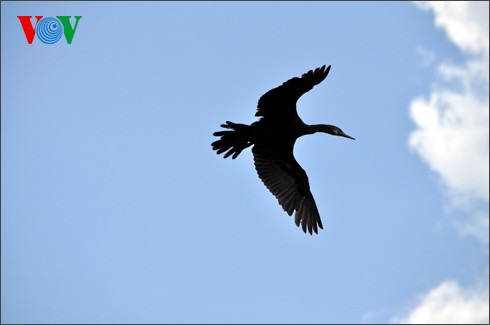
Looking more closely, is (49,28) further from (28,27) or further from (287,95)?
(287,95)

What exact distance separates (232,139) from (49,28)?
7151 mm

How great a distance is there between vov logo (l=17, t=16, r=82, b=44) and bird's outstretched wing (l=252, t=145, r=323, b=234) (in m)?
5.79

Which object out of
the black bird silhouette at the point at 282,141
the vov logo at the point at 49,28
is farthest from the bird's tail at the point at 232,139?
the vov logo at the point at 49,28

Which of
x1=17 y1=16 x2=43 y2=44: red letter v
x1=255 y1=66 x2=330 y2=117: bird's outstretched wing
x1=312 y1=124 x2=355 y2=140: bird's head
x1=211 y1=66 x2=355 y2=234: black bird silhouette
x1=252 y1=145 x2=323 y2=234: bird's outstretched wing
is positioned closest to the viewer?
x1=255 y1=66 x2=330 y2=117: bird's outstretched wing

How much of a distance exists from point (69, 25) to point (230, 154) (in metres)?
6.56

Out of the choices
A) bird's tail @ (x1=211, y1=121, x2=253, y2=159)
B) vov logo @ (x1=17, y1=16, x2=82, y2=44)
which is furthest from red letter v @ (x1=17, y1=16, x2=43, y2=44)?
bird's tail @ (x1=211, y1=121, x2=253, y2=159)

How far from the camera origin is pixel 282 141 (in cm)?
1808

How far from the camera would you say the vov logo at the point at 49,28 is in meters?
21.2

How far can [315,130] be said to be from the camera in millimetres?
17734

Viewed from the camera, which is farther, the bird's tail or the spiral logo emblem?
the spiral logo emblem

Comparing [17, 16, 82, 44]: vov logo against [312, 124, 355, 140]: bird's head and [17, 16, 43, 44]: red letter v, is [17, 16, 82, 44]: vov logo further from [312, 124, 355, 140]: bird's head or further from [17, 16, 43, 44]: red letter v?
[312, 124, 355, 140]: bird's head

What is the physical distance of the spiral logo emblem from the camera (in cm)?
2202

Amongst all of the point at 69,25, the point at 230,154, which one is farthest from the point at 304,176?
the point at 69,25

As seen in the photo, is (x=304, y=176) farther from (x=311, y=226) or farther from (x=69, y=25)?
(x=69, y=25)
